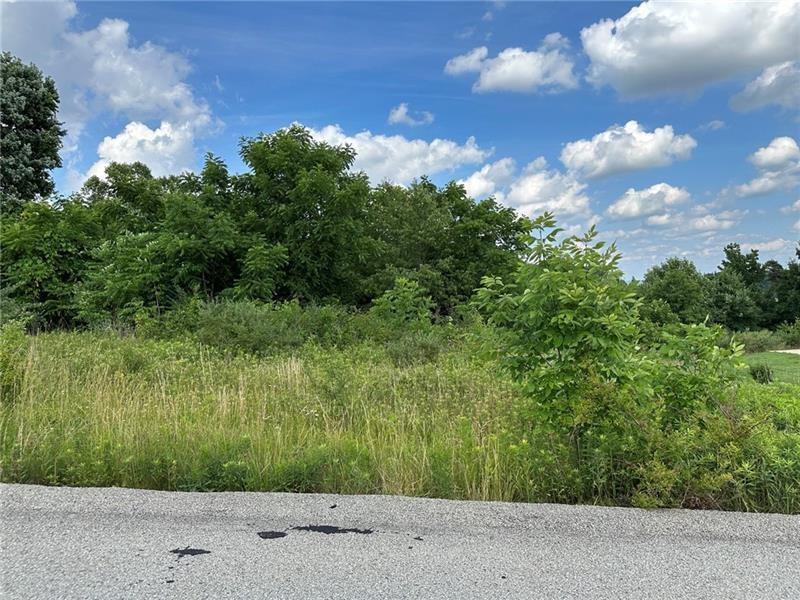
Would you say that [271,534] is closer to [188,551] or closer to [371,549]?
[188,551]

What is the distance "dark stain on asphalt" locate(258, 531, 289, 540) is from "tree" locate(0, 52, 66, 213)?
22948 mm

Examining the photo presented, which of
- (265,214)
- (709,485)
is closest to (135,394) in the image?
(709,485)

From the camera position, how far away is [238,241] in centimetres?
1576

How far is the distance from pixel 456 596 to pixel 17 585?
222cm

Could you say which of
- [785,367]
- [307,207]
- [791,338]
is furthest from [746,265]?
[307,207]

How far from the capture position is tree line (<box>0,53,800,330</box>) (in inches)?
605

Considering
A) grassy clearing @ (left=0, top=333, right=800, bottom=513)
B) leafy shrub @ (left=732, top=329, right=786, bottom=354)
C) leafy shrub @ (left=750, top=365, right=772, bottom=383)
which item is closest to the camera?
grassy clearing @ (left=0, top=333, right=800, bottom=513)

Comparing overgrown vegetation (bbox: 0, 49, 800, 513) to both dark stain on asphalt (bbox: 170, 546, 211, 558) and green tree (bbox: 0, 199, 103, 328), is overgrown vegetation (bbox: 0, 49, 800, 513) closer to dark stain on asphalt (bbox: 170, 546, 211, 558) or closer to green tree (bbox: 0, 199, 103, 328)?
dark stain on asphalt (bbox: 170, 546, 211, 558)

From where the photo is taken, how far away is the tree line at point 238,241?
605 inches

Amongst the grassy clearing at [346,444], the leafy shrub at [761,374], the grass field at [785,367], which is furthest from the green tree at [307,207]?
the grass field at [785,367]

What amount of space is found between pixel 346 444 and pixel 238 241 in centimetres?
1232

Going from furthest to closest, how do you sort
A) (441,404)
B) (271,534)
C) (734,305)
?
(734,305)
(441,404)
(271,534)

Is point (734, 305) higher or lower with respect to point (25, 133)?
lower

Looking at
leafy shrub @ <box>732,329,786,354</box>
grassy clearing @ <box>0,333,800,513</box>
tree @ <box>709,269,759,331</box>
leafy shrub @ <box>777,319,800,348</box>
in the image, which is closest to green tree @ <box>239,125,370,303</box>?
grassy clearing @ <box>0,333,800,513</box>
